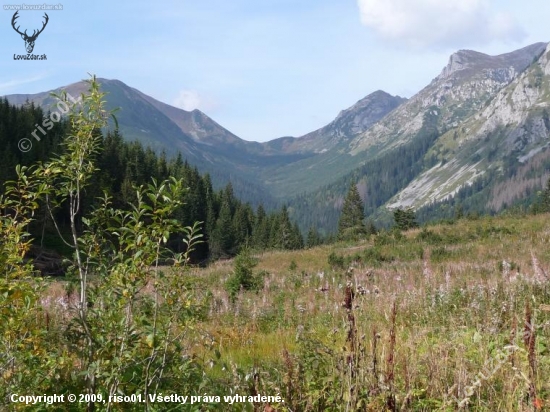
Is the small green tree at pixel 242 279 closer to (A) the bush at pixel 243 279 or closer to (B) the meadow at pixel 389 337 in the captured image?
(A) the bush at pixel 243 279

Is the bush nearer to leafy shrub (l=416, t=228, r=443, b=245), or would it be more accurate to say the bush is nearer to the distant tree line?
leafy shrub (l=416, t=228, r=443, b=245)

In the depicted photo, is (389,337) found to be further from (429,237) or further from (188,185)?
(188,185)

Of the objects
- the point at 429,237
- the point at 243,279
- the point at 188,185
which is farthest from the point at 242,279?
the point at 188,185

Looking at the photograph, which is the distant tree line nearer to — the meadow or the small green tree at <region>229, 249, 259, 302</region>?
the small green tree at <region>229, 249, 259, 302</region>

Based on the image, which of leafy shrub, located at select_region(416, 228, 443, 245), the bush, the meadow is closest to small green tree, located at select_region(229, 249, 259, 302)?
the bush

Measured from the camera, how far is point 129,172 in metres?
70.2

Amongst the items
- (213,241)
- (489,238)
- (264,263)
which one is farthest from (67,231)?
(489,238)

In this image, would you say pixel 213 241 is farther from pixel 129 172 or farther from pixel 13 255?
pixel 13 255

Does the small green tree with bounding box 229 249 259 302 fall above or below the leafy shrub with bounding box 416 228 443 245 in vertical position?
below

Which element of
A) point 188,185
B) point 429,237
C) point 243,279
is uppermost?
point 188,185

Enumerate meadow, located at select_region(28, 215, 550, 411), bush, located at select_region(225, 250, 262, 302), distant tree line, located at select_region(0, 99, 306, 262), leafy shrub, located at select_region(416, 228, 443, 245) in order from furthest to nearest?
1. distant tree line, located at select_region(0, 99, 306, 262)
2. leafy shrub, located at select_region(416, 228, 443, 245)
3. bush, located at select_region(225, 250, 262, 302)
4. meadow, located at select_region(28, 215, 550, 411)

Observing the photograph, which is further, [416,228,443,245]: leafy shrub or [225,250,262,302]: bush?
[416,228,443,245]: leafy shrub

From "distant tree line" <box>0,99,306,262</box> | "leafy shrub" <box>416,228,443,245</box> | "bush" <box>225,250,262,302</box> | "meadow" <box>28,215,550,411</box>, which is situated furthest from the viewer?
"distant tree line" <box>0,99,306,262</box>

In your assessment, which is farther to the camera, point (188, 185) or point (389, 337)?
point (188, 185)
